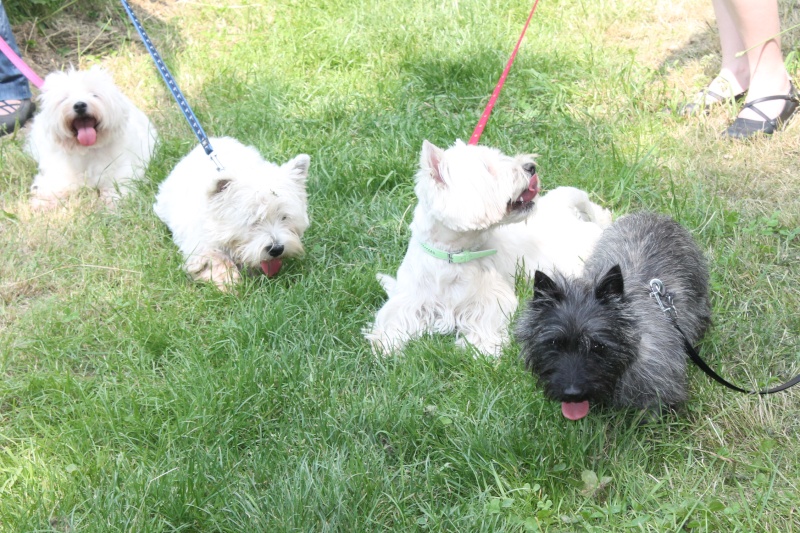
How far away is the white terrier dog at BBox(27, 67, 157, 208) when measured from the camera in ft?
17.1

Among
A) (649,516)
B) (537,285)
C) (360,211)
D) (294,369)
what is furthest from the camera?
(360,211)

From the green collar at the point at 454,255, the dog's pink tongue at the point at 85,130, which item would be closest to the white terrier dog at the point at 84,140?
the dog's pink tongue at the point at 85,130

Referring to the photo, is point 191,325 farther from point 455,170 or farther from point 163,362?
point 455,170

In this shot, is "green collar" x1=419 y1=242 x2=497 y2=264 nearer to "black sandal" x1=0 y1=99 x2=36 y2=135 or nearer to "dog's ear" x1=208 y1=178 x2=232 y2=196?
"dog's ear" x1=208 y1=178 x2=232 y2=196

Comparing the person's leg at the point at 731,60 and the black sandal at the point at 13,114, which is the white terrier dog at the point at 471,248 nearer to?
the person's leg at the point at 731,60

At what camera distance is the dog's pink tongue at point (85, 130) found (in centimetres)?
527

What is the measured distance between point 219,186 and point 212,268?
483mm

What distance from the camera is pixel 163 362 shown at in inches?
150

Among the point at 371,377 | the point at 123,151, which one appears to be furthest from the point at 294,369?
the point at 123,151

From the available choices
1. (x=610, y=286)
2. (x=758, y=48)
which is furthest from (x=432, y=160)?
(x=758, y=48)

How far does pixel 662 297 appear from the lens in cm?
319

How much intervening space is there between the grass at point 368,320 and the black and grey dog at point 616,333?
0.67 feet

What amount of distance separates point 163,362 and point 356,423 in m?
1.15

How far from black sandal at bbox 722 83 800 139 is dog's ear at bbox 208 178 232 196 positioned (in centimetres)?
329
